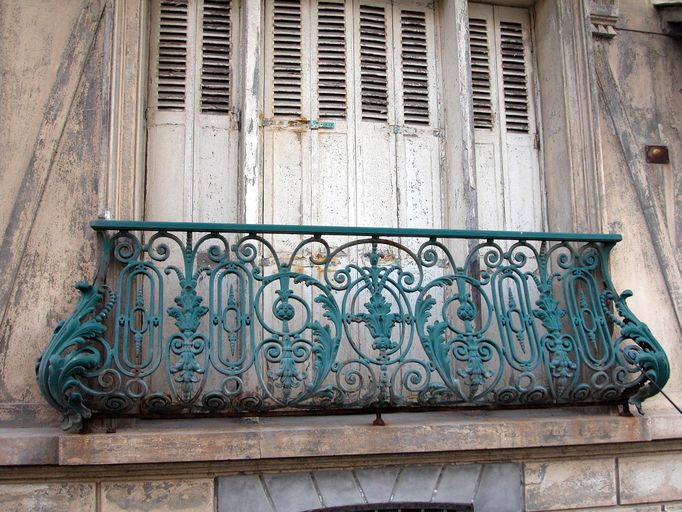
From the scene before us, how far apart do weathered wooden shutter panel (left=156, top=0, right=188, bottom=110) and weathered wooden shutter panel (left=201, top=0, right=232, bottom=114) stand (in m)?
0.14

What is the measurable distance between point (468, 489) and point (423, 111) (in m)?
2.66

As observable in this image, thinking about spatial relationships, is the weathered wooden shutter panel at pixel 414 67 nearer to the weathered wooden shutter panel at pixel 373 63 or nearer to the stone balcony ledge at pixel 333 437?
the weathered wooden shutter panel at pixel 373 63

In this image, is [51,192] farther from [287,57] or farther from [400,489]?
[400,489]

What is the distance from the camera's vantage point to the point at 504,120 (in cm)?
545

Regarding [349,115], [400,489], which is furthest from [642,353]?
[349,115]

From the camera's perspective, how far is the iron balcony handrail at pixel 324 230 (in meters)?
4.19

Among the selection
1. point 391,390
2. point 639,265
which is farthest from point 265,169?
point 639,265

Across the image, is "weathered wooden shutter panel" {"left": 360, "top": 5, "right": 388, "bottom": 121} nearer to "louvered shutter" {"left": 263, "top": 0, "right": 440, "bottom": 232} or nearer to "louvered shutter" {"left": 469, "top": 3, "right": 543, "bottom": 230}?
"louvered shutter" {"left": 263, "top": 0, "right": 440, "bottom": 232}

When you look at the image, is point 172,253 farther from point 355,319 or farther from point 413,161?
point 413,161

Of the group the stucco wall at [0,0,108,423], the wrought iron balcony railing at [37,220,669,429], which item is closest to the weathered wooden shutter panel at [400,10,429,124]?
the wrought iron balcony railing at [37,220,669,429]

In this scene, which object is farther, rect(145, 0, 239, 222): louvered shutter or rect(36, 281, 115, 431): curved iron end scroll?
rect(145, 0, 239, 222): louvered shutter

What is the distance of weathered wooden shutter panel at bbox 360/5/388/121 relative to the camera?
17.1 ft

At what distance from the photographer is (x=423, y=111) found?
528 centimetres

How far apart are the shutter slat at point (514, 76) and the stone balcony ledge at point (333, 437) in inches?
86.3
